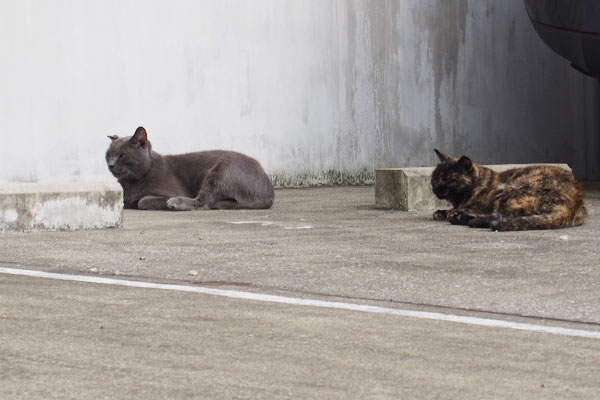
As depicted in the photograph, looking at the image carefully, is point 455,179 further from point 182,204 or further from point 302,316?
point 302,316

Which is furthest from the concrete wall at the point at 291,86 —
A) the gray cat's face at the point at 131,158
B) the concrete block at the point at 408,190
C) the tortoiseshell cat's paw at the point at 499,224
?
the tortoiseshell cat's paw at the point at 499,224

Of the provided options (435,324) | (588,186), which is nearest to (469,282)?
(435,324)

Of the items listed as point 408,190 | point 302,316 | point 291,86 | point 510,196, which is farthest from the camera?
point 291,86

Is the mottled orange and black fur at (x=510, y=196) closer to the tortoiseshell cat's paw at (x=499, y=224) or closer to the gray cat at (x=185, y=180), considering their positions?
the tortoiseshell cat's paw at (x=499, y=224)

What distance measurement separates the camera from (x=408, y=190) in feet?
32.9

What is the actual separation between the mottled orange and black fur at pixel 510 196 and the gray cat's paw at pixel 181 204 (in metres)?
2.65

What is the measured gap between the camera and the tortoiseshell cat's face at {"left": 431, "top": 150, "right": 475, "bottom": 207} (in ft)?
27.4

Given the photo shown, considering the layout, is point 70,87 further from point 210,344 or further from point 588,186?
point 210,344

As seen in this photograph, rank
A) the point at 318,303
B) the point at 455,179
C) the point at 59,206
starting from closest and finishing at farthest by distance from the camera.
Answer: the point at 318,303 → the point at 59,206 → the point at 455,179

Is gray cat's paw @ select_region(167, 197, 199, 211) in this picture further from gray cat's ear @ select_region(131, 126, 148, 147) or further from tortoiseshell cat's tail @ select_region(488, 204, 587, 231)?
tortoiseshell cat's tail @ select_region(488, 204, 587, 231)

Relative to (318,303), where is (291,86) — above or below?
above

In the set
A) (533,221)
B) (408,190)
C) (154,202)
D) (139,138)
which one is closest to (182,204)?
(154,202)

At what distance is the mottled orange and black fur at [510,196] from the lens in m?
7.79

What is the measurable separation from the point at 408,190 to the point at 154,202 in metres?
2.30
